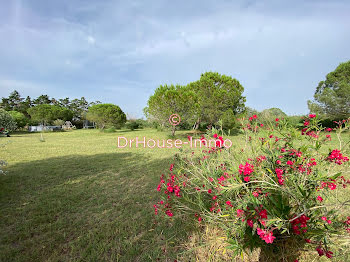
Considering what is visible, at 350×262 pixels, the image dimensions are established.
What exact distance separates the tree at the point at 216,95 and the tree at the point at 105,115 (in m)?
13.1

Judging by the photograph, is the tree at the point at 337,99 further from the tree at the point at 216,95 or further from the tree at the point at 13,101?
the tree at the point at 13,101

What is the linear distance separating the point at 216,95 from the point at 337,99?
33.8ft

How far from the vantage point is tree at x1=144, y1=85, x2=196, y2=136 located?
38.5 ft

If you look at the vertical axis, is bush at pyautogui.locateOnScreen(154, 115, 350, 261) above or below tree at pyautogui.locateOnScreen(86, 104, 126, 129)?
below

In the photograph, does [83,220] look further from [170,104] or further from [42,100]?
[42,100]

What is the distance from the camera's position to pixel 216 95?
13773 mm

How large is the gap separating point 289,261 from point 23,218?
3631 millimetres

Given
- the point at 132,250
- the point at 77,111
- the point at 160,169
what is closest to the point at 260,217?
the point at 132,250

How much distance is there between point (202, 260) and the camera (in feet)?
5.62

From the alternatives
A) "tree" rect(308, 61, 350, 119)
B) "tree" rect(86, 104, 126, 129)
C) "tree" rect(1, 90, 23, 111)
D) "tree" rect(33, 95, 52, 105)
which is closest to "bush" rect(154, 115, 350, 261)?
"tree" rect(308, 61, 350, 119)

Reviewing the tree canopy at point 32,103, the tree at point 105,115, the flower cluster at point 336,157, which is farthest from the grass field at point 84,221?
the tree canopy at point 32,103

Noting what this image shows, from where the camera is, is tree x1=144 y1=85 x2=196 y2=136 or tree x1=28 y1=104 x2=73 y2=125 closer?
tree x1=144 y1=85 x2=196 y2=136

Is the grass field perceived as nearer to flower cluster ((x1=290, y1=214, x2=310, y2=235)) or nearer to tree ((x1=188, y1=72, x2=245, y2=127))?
flower cluster ((x1=290, y1=214, x2=310, y2=235))

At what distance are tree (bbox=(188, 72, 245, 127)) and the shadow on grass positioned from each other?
1076 centimetres
